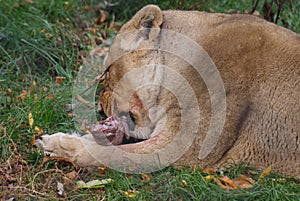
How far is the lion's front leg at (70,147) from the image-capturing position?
445 cm

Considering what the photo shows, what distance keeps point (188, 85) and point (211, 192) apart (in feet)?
2.65

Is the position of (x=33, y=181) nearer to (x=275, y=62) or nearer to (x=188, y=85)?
(x=188, y=85)

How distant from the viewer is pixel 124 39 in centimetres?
471

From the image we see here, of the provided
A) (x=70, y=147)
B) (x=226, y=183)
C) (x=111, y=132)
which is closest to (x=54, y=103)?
(x=111, y=132)

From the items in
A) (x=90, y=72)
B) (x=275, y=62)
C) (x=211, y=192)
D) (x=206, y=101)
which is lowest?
(x=90, y=72)

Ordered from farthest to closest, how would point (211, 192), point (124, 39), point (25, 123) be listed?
point (25, 123), point (124, 39), point (211, 192)

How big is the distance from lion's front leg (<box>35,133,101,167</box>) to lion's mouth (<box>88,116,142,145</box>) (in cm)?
11

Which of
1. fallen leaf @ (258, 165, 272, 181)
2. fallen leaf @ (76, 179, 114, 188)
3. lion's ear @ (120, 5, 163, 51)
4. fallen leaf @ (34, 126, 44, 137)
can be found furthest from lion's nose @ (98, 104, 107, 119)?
fallen leaf @ (258, 165, 272, 181)

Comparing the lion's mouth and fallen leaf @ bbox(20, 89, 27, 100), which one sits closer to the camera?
the lion's mouth

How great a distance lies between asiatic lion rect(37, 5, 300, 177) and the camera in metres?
Answer: 4.39

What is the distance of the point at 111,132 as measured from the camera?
15.5 ft

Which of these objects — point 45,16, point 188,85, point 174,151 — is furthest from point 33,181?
point 45,16

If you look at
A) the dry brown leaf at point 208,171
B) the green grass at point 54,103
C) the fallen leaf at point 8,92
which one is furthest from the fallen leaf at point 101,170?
the fallen leaf at point 8,92

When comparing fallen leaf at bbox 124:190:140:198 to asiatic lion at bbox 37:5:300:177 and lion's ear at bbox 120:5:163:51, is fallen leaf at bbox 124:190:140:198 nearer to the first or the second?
asiatic lion at bbox 37:5:300:177
